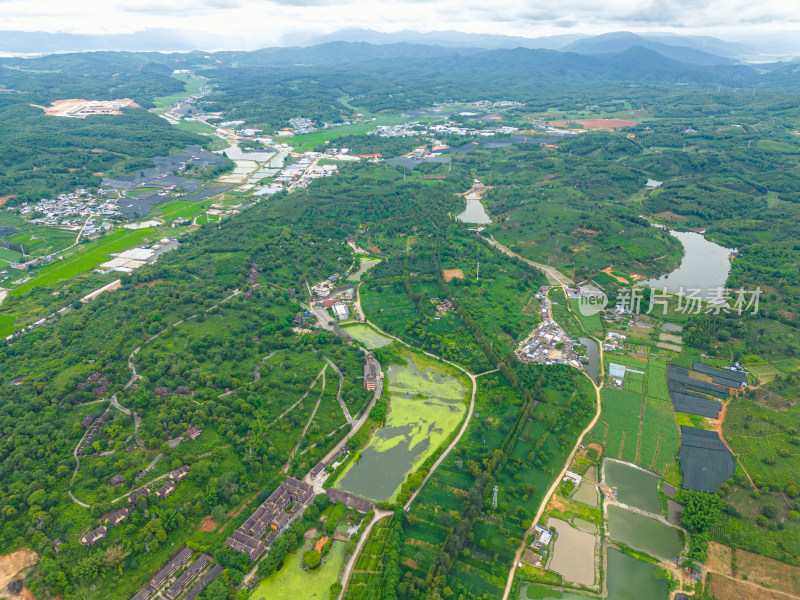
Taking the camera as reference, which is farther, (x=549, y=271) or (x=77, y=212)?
(x=77, y=212)

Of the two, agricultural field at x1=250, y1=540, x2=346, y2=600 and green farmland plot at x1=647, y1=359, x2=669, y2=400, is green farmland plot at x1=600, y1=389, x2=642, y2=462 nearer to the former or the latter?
green farmland plot at x1=647, y1=359, x2=669, y2=400

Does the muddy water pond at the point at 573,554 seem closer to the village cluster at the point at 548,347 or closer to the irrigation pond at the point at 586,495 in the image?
the irrigation pond at the point at 586,495

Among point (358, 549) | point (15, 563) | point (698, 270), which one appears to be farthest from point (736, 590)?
point (698, 270)

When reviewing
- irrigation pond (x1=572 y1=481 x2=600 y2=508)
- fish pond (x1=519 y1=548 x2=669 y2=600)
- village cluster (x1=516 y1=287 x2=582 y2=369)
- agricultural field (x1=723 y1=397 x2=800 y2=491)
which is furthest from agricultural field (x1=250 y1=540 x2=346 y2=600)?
→ agricultural field (x1=723 y1=397 x2=800 y2=491)

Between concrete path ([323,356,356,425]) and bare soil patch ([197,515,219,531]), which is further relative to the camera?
concrete path ([323,356,356,425])

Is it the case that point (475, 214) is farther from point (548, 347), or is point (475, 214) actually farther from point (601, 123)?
point (601, 123)

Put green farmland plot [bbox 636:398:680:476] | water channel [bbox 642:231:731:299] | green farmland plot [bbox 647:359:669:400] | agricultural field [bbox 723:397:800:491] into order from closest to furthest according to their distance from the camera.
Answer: agricultural field [bbox 723:397:800:491] < green farmland plot [bbox 636:398:680:476] < green farmland plot [bbox 647:359:669:400] < water channel [bbox 642:231:731:299]

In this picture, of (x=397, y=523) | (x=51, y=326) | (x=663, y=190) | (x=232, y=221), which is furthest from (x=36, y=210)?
(x=663, y=190)
